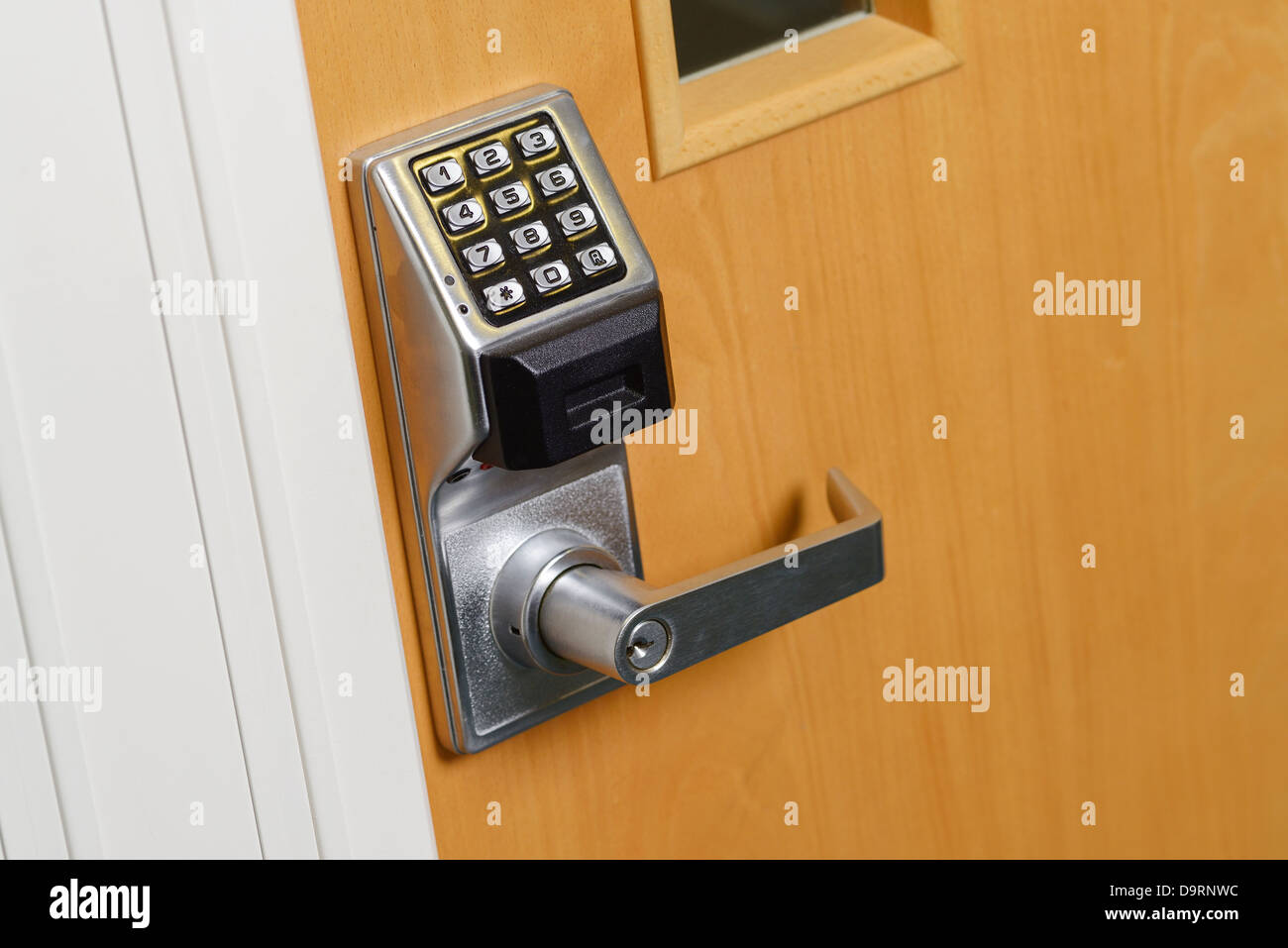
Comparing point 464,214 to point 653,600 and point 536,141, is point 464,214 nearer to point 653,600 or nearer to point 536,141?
point 536,141

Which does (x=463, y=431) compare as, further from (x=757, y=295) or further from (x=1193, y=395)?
(x=1193, y=395)

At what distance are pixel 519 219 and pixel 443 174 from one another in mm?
27

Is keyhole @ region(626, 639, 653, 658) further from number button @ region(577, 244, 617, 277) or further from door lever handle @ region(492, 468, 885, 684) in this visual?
number button @ region(577, 244, 617, 277)

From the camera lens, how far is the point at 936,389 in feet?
1.82

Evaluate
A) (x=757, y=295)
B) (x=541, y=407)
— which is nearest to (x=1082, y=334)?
(x=757, y=295)

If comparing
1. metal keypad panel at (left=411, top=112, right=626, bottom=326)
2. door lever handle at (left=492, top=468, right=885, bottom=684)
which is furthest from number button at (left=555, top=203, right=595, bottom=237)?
door lever handle at (left=492, top=468, right=885, bottom=684)

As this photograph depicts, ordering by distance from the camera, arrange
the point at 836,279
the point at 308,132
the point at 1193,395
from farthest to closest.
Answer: the point at 1193,395 → the point at 836,279 → the point at 308,132

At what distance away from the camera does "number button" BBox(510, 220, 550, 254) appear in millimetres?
418

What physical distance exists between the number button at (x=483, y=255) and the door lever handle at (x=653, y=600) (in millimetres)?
103

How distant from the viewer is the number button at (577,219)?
0.42 metres

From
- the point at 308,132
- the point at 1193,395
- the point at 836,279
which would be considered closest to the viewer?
the point at 308,132

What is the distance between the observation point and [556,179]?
0.43 metres

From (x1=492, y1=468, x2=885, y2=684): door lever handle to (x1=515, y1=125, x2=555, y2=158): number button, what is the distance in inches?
5.1
